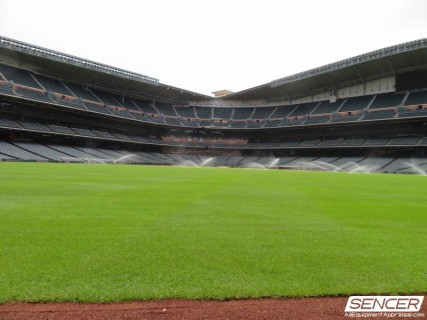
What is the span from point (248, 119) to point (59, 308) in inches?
2917

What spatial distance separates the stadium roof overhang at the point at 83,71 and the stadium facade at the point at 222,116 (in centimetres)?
Result: 20

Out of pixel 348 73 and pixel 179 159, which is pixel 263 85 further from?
pixel 179 159

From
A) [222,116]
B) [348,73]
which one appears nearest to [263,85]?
[222,116]

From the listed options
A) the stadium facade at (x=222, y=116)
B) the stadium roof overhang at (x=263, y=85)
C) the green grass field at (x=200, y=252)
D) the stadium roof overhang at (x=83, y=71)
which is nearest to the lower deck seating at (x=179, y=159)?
the stadium facade at (x=222, y=116)

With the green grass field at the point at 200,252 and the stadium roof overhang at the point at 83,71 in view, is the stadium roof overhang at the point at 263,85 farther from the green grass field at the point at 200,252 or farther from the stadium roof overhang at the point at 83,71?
the green grass field at the point at 200,252

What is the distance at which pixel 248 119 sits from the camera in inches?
2960

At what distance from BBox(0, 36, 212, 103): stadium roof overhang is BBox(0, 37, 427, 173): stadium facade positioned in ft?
0.67

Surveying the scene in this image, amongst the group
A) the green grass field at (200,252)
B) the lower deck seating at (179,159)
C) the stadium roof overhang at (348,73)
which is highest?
the stadium roof overhang at (348,73)

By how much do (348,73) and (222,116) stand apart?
3225 cm

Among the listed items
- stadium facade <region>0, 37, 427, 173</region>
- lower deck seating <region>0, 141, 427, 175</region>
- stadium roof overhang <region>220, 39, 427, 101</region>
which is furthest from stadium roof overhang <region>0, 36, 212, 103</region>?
stadium roof overhang <region>220, 39, 427, 101</region>

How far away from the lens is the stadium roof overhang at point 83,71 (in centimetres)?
4891

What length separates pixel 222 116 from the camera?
256ft

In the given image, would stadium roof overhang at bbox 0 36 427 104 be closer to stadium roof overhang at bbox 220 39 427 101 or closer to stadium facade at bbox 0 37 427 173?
stadium roof overhang at bbox 220 39 427 101

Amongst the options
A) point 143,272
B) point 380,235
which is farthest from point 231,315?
point 380,235
